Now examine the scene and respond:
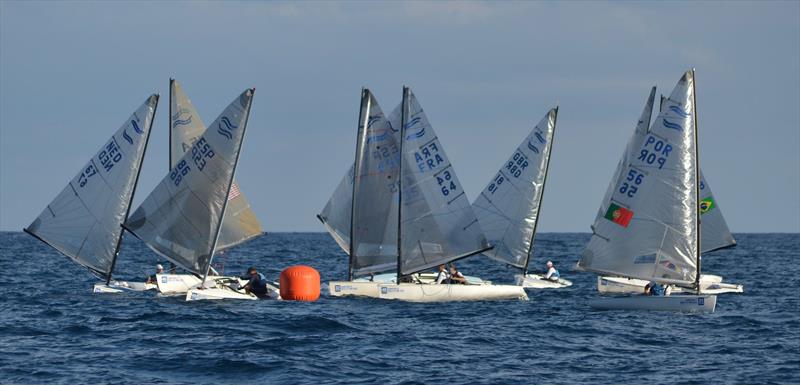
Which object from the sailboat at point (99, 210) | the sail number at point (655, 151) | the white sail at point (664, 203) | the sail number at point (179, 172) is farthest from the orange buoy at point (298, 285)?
the sail number at point (655, 151)

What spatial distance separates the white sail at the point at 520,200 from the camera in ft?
180

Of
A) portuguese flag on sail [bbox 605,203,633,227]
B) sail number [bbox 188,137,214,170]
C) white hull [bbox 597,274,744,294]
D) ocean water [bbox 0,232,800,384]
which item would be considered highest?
sail number [bbox 188,137,214,170]

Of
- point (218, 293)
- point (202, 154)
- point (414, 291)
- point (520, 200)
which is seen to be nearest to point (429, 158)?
point (414, 291)

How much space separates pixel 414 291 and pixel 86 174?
13308 mm

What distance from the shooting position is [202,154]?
1654 inches

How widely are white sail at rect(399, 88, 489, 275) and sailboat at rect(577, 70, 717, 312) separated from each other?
17.3 ft

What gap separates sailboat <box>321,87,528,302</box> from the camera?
43.4m

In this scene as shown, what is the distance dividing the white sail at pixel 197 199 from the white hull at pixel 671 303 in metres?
14.5

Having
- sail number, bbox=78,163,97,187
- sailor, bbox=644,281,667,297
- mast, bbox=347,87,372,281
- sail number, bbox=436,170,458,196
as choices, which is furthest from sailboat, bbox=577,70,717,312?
sail number, bbox=78,163,97,187

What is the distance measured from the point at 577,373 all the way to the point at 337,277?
36.1 meters

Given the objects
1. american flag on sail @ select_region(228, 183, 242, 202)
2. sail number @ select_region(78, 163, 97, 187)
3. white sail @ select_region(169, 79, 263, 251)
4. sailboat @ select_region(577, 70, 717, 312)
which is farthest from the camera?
american flag on sail @ select_region(228, 183, 242, 202)

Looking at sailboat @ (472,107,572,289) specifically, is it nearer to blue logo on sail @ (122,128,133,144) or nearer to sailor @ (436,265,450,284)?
sailor @ (436,265,450,284)

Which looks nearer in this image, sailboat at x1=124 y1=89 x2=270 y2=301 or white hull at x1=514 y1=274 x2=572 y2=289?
sailboat at x1=124 y1=89 x2=270 y2=301

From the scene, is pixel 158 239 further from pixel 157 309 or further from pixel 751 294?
pixel 751 294
